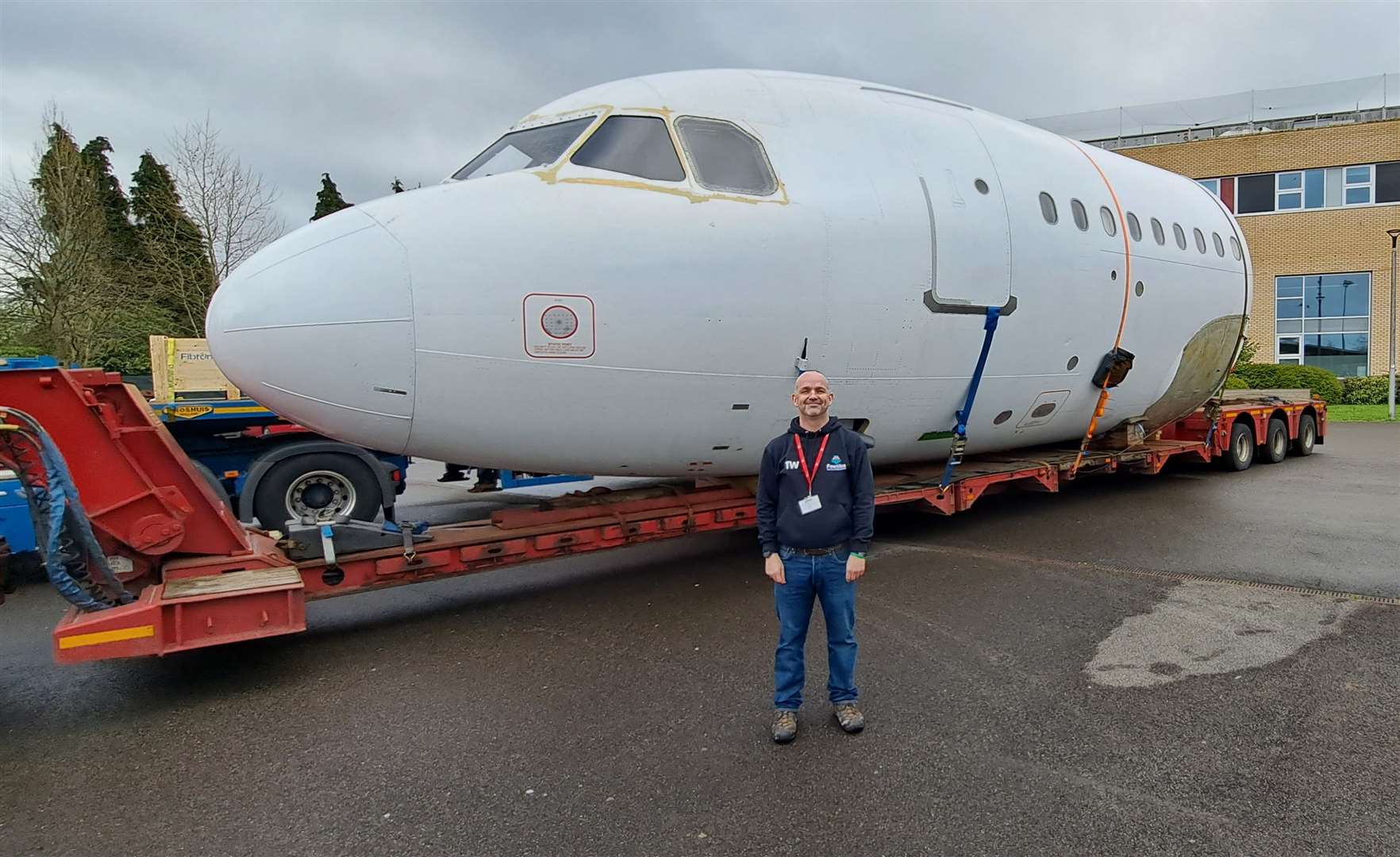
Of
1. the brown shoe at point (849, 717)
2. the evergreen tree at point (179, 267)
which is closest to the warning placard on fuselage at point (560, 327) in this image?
the brown shoe at point (849, 717)

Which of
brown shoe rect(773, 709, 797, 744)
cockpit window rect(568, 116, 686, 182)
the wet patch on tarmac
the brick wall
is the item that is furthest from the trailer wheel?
the brick wall

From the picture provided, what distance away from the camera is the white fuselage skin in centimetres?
459

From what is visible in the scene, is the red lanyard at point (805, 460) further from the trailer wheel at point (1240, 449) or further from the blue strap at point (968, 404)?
the trailer wheel at point (1240, 449)

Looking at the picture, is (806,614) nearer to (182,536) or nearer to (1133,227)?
(182,536)

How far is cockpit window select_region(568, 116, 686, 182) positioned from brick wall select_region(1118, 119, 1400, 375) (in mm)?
31752

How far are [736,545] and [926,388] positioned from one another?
8.26 feet

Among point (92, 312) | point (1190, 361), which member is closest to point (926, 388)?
point (1190, 361)

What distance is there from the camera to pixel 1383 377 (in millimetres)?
27891

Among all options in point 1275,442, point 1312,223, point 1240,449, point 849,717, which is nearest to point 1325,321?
point 1312,223

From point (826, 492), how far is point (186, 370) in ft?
27.8

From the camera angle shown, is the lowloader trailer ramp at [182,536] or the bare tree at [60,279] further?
the bare tree at [60,279]

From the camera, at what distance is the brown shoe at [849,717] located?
3.91 m

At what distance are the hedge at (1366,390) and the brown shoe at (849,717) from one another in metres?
32.4

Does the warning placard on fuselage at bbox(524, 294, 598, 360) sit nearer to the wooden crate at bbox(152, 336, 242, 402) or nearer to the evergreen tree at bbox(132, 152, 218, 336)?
the wooden crate at bbox(152, 336, 242, 402)
